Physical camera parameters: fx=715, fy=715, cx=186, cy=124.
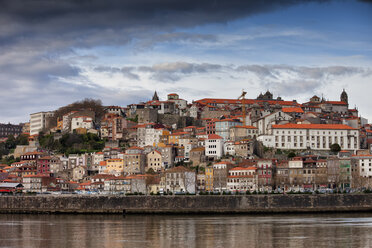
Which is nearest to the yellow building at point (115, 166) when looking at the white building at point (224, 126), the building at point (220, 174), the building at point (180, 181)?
the building at point (180, 181)

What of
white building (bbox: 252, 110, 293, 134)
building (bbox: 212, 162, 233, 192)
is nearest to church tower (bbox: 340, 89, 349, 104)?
white building (bbox: 252, 110, 293, 134)

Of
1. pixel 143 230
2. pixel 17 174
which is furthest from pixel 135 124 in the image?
pixel 143 230

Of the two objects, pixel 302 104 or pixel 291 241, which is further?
pixel 302 104

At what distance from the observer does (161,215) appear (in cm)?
6512

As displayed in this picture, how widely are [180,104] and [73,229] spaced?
6094 centimetres

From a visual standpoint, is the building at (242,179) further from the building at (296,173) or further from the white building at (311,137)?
the white building at (311,137)

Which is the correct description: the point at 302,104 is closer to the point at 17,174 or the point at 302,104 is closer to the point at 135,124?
the point at 135,124

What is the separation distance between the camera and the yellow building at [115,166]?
86887 millimetres

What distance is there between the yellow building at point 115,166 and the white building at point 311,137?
57.6 ft

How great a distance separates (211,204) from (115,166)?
24653mm

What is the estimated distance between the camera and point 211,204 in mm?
66062

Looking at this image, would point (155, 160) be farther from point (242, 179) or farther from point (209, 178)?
point (242, 179)

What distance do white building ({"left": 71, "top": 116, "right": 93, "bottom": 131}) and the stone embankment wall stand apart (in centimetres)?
3546

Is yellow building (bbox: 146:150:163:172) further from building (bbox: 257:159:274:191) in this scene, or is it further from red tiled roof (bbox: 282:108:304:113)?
red tiled roof (bbox: 282:108:304:113)
